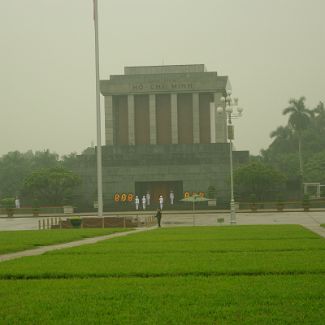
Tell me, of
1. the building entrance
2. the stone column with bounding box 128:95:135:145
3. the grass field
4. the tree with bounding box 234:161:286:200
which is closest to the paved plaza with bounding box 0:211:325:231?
the tree with bounding box 234:161:286:200

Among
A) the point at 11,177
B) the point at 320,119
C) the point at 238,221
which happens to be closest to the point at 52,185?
the point at 11,177

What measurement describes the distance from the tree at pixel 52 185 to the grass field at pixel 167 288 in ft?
165

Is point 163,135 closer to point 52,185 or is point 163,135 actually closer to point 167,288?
point 52,185

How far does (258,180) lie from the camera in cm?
6688

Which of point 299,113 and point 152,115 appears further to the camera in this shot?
point 299,113

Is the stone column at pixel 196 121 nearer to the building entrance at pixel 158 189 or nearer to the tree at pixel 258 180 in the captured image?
the building entrance at pixel 158 189

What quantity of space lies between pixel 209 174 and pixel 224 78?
13.5 m

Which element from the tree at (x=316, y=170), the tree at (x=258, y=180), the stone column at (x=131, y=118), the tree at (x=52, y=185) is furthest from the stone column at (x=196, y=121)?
the tree at (x=316, y=170)

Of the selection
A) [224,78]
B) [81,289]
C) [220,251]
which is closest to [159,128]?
[224,78]

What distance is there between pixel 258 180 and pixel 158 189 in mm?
12776

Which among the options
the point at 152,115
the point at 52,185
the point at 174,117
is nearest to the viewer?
the point at 52,185

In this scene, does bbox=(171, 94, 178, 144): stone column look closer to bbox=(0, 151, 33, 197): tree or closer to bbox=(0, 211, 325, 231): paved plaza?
bbox=(0, 211, 325, 231): paved plaza

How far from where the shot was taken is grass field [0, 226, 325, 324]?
349 inches

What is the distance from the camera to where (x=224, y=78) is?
7594cm
